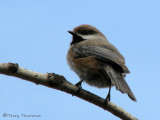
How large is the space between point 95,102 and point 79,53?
47.3 inches

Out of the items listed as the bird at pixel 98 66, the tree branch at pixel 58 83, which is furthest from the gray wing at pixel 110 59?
the tree branch at pixel 58 83

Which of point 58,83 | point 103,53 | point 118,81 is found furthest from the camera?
point 103,53

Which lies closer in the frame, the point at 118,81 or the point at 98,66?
the point at 118,81

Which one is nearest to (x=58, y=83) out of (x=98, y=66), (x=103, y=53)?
(x=98, y=66)

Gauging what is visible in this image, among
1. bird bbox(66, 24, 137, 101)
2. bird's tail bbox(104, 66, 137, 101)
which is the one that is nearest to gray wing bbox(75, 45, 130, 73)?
bird bbox(66, 24, 137, 101)

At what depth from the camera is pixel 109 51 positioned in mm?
4328

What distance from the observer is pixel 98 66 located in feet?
12.9

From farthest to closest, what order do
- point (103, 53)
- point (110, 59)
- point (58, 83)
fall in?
point (103, 53)
point (110, 59)
point (58, 83)

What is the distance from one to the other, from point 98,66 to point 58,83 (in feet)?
3.49

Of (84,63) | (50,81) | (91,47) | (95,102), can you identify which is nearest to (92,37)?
(91,47)

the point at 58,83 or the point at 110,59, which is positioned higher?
the point at 110,59

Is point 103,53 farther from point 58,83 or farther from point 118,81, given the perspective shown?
point 58,83

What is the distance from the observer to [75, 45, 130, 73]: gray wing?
12.9 feet

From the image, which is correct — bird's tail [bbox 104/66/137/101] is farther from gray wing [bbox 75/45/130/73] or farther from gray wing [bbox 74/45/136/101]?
gray wing [bbox 75/45/130/73]
